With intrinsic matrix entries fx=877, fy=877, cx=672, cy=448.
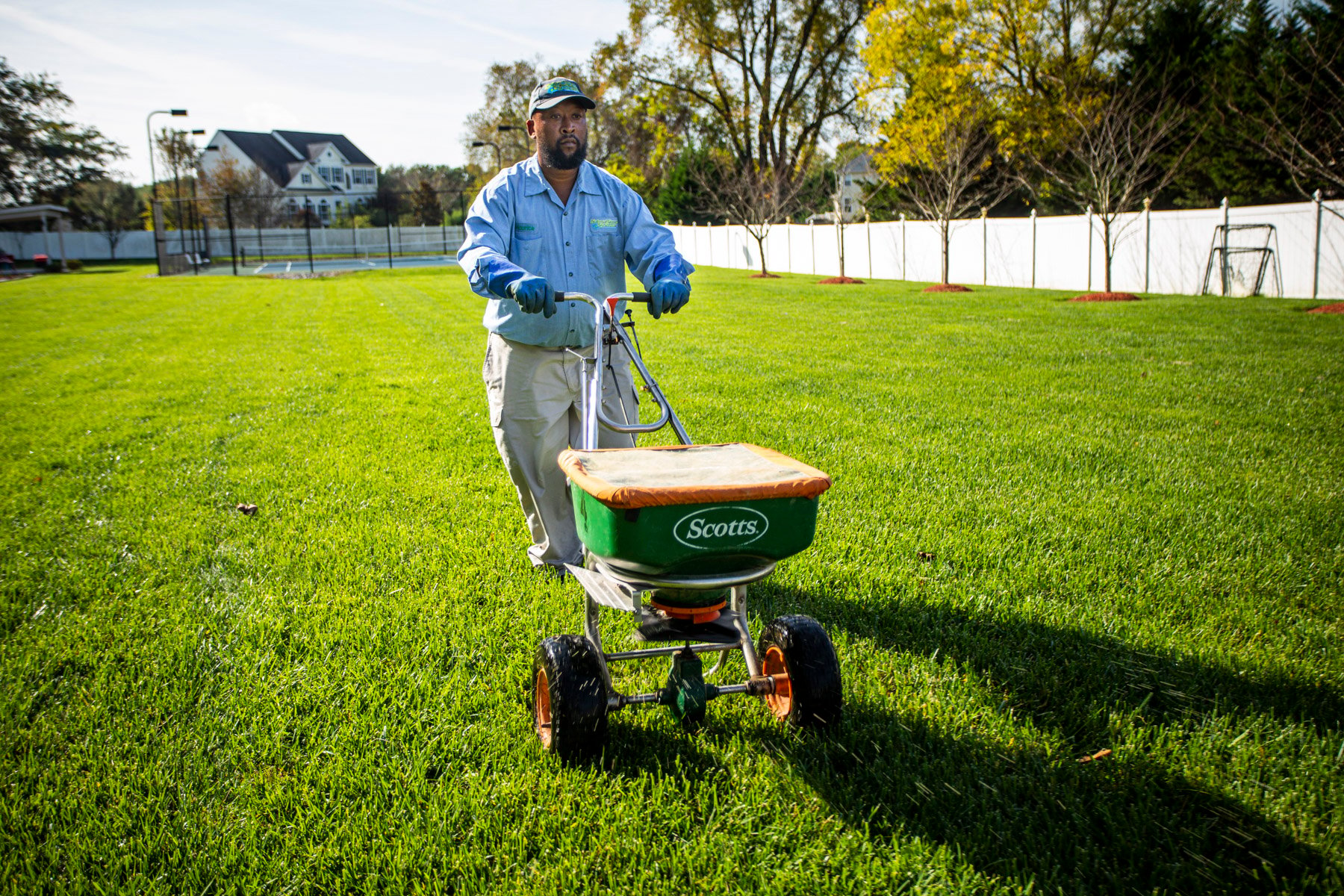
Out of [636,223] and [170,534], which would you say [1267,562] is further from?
[170,534]

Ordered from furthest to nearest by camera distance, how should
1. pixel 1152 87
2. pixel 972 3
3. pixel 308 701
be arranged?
pixel 972 3, pixel 1152 87, pixel 308 701

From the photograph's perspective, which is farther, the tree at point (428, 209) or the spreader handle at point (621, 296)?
the tree at point (428, 209)

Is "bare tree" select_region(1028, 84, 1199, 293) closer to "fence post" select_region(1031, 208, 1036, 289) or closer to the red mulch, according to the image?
the red mulch

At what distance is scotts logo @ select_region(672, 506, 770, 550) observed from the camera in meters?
2.23

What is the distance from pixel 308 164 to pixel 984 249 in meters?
70.1

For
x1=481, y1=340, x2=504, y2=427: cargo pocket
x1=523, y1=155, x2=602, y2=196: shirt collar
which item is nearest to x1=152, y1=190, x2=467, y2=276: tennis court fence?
x1=481, y1=340, x2=504, y2=427: cargo pocket

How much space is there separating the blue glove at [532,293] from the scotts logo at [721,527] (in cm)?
116

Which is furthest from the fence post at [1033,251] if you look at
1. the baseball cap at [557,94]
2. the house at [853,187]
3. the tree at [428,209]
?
→ the tree at [428,209]

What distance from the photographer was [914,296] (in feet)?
65.3

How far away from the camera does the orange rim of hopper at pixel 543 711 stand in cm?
278

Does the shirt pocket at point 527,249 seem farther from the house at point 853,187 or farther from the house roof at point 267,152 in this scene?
the house roof at point 267,152

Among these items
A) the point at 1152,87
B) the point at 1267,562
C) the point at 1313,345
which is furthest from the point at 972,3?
the point at 1267,562

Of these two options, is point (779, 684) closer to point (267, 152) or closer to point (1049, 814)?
point (1049, 814)

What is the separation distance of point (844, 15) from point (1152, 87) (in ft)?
50.0
